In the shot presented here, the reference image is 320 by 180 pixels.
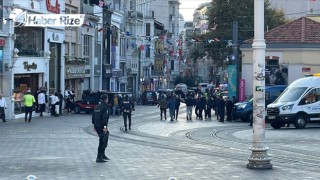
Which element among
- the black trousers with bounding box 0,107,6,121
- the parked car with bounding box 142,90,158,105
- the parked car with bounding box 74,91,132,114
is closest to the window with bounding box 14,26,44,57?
the parked car with bounding box 74,91,132,114

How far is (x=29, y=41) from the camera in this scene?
4741cm

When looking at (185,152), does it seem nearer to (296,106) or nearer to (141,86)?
(296,106)

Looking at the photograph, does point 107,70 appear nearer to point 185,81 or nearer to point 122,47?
point 122,47

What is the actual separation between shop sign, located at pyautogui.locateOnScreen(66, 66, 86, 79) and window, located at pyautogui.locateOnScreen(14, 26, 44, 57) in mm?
7489

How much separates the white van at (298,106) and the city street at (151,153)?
3.29 ft

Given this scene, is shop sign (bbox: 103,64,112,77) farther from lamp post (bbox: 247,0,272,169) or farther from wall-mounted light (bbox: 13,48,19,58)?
lamp post (bbox: 247,0,272,169)

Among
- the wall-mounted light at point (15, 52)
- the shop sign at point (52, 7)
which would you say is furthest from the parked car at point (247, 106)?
the shop sign at point (52, 7)

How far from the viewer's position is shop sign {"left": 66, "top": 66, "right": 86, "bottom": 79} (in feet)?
186

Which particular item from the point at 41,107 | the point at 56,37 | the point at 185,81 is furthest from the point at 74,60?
the point at 185,81

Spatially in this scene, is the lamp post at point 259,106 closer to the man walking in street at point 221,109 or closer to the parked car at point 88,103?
the man walking in street at point 221,109

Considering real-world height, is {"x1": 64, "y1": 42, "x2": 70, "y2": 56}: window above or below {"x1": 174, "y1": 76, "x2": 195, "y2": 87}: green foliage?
above

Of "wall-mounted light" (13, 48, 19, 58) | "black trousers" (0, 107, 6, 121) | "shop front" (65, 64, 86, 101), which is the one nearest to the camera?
"black trousers" (0, 107, 6, 121)

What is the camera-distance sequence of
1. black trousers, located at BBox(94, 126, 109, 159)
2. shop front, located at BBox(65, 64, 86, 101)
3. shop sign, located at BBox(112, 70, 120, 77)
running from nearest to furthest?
black trousers, located at BBox(94, 126, 109, 159), shop front, located at BBox(65, 64, 86, 101), shop sign, located at BBox(112, 70, 120, 77)

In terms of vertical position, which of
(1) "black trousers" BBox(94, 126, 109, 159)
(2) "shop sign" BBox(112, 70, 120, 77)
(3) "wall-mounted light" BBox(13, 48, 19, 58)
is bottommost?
(1) "black trousers" BBox(94, 126, 109, 159)
